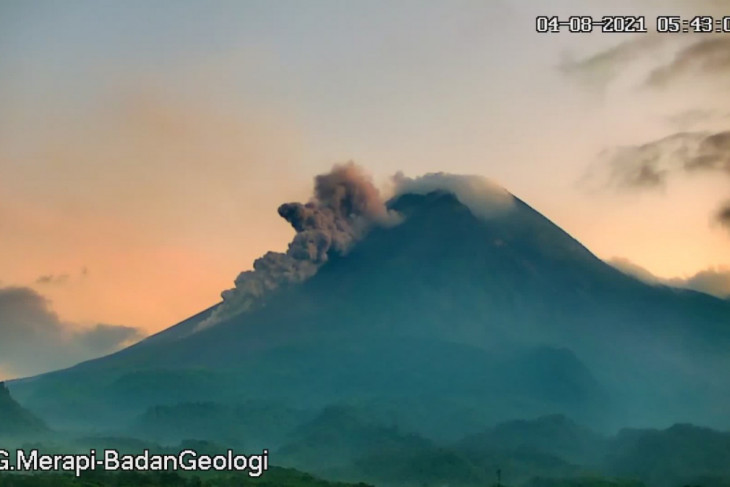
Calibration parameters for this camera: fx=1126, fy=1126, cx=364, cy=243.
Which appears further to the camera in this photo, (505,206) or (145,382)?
(505,206)

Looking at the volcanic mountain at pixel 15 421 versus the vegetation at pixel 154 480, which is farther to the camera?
the volcanic mountain at pixel 15 421

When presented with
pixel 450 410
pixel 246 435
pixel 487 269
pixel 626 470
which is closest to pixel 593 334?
pixel 487 269

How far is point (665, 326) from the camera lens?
277ft

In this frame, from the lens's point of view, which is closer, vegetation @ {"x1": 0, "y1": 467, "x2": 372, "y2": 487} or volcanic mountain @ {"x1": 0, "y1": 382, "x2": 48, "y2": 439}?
vegetation @ {"x1": 0, "y1": 467, "x2": 372, "y2": 487}

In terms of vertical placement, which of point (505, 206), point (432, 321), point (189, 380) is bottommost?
point (189, 380)

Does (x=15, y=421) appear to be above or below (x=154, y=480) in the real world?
above

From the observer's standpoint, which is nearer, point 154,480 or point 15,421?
point 154,480

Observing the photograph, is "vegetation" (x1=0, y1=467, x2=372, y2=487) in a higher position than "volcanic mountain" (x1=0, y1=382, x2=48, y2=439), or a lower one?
lower

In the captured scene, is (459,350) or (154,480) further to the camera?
(459,350)

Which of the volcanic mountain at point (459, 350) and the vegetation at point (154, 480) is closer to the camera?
the vegetation at point (154, 480)

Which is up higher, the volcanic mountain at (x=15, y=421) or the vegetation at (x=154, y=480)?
the volcanic mountain at (x=15, y=421)

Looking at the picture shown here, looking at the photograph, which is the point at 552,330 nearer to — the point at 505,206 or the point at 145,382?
the point at 505,206

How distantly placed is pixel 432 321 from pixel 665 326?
18.1 metres

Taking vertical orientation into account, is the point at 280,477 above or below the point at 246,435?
below
